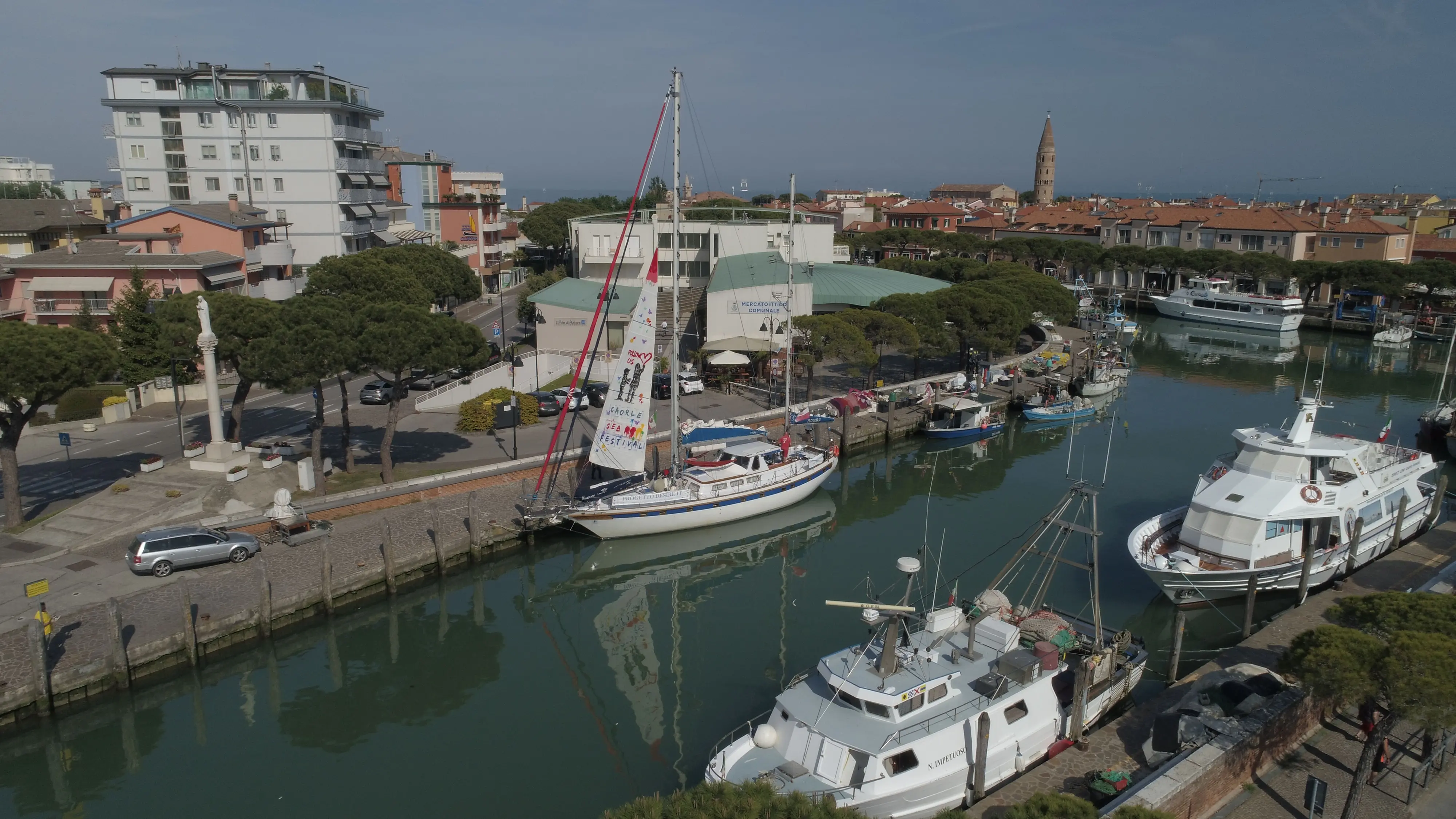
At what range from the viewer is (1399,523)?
28.6 metres

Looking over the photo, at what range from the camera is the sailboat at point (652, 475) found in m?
30.7

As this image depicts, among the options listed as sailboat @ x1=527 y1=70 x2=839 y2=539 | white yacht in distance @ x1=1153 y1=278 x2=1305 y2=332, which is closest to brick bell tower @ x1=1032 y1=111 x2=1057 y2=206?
white yacht in distance @ x1=1153 y1=278 x2=1305 y2=332

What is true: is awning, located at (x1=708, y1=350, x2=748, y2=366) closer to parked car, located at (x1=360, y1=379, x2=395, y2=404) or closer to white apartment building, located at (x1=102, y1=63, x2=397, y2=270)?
parked car, located at (x1=360, y1=379, x2=395, y2=404)

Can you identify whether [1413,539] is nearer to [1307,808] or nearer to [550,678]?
[1307,808]

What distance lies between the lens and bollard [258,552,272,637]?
79.5 feet

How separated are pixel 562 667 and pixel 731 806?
14.4 meters

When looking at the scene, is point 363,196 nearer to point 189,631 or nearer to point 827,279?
point 827,279

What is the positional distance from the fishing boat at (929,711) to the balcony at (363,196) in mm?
59893

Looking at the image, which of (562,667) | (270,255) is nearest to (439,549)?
(562,667)

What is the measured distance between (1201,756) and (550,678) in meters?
15.5

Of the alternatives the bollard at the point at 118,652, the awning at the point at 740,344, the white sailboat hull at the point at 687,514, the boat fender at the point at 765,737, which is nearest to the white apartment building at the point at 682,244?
the awning at the point at 740,344

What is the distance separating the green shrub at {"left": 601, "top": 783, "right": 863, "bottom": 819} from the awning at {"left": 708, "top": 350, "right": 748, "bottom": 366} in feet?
123

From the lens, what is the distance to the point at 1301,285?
87750mm

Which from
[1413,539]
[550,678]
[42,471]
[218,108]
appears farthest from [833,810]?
[218,108]
